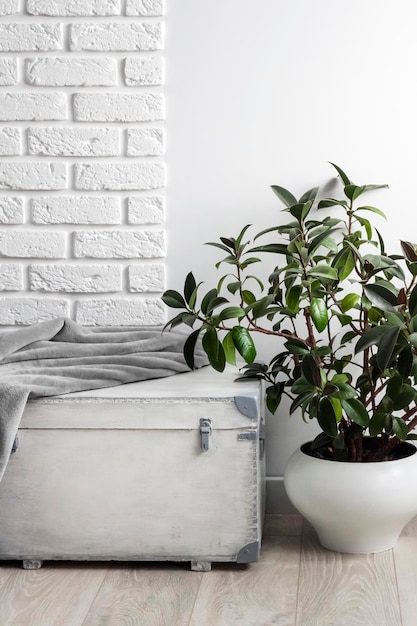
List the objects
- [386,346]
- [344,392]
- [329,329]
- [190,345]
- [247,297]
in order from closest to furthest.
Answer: [386,346], [344,392], [190,345], [247,297], [329,329]

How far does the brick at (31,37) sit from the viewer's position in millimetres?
2502

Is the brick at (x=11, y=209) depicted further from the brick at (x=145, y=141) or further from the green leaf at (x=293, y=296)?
the green leaf at (x=293, y=296)

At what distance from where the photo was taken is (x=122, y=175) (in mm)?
2529

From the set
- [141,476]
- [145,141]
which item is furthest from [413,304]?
[145,141]

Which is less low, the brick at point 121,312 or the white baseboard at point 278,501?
the brick at point 121,312

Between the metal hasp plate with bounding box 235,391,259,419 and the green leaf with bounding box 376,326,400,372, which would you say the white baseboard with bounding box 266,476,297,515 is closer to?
the metal hasp plate with bounding box 235,391,259,419

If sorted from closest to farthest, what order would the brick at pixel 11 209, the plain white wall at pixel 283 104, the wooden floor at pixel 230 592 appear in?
the wooden floor at pixel 230 592
the plain white wall at pixel 283 104
the brick at pixel 11 209

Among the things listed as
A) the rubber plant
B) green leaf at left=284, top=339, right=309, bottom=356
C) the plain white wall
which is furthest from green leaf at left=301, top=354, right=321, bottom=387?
the plain white wall

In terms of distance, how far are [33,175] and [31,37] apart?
410mm

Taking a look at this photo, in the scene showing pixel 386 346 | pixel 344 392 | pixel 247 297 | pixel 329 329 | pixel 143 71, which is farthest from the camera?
pixel 143 71

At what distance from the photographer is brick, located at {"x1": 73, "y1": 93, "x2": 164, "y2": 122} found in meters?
2.50

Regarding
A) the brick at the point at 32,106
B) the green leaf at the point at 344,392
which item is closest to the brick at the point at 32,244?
the brick at the point at 32,106

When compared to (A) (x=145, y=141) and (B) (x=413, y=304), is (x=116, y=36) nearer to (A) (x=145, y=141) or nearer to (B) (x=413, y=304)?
(A) (x=145, y=141)

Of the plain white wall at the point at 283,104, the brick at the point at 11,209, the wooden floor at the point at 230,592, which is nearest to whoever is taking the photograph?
the wooden floor at the point at 230,592
